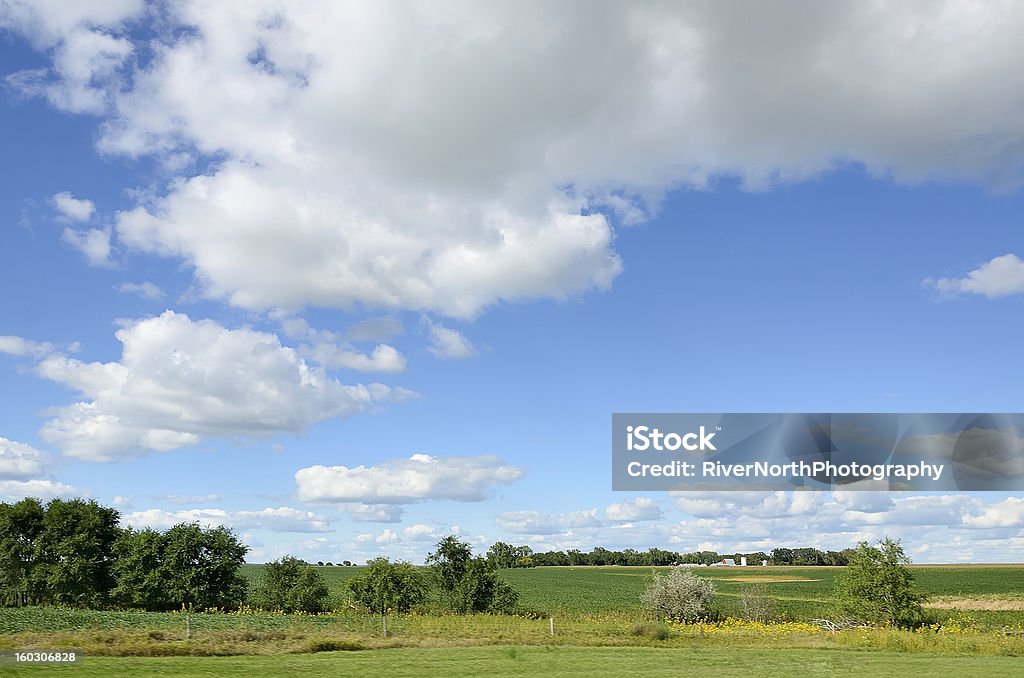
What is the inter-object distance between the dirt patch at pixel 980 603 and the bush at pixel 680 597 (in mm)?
28812

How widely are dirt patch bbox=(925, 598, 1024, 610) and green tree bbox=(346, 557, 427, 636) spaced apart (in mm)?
42566

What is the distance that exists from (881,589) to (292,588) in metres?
33.8

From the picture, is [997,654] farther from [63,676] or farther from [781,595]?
[781,595]

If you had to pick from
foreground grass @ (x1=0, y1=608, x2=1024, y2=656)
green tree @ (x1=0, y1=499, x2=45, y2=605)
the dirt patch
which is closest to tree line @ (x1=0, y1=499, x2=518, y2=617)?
green tree @ (x1=0, y1=499, x2=45, y2=605)

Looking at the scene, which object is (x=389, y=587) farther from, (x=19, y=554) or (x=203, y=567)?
(x=19, y=554)

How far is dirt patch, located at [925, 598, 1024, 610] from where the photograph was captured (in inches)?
2530

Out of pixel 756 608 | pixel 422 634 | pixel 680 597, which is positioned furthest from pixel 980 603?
pixel 422 634

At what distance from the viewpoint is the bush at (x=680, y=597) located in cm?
4444

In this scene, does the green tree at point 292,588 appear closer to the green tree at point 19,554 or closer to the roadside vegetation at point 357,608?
the roadside vegetation at point 357,608

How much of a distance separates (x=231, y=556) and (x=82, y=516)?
10851mm

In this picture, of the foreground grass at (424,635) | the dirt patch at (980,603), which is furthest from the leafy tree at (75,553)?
the dirt patch at (980,603)

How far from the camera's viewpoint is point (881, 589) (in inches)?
1548

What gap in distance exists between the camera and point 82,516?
52.7 m

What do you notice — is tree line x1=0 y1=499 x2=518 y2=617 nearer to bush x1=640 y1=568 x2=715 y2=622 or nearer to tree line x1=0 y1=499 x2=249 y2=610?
tree line x1=0 y1=499 x2=249 y2=610
